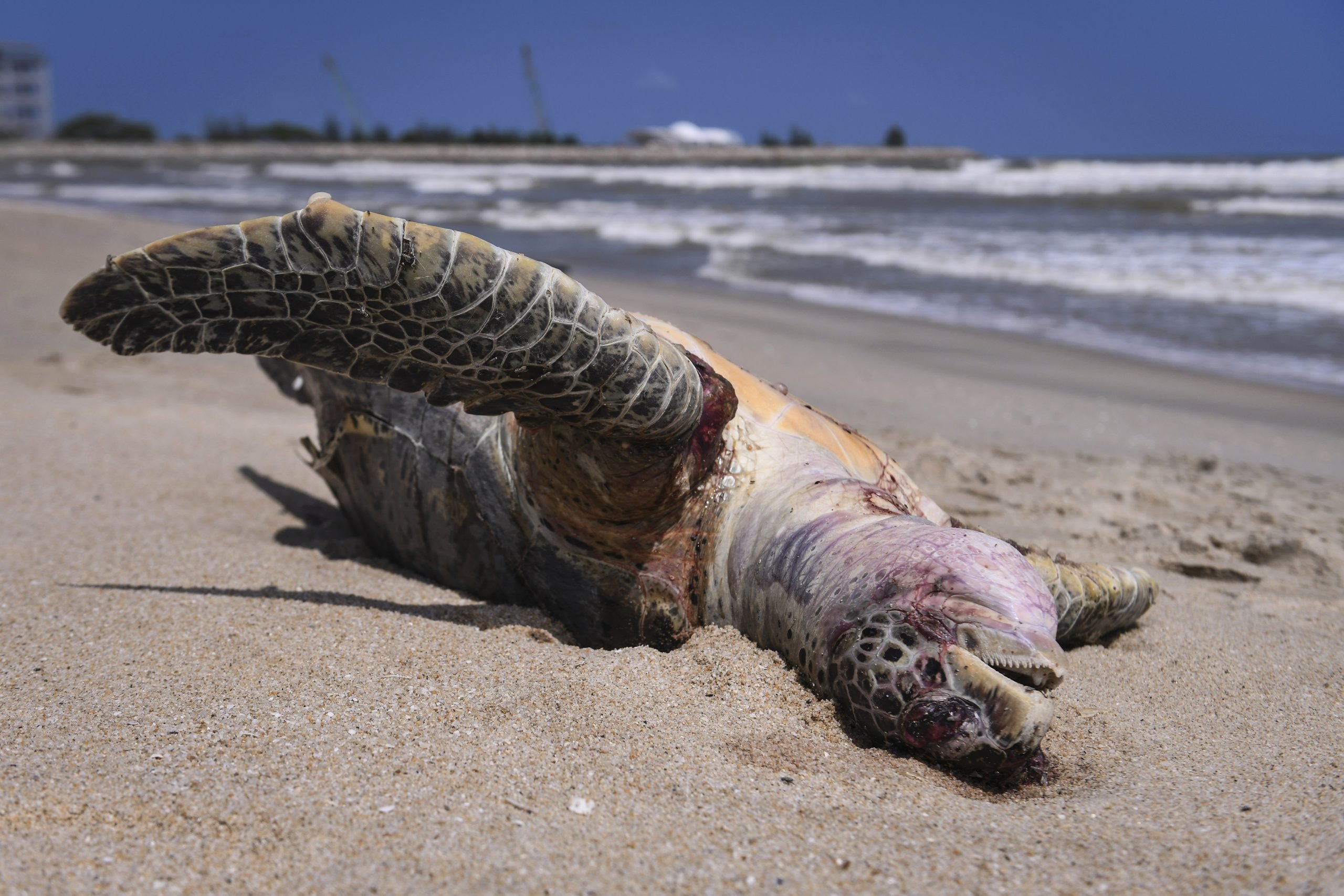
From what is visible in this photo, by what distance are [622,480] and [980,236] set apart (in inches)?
397

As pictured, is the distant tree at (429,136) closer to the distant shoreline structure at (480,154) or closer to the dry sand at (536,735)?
the distant shoreline structure at (480,154)

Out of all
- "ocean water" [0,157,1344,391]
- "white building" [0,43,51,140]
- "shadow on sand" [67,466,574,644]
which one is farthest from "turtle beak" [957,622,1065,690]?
"white building" [0,43,51,140]

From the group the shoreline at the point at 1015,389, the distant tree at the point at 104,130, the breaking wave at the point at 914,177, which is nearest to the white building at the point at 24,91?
the distant tree at the point at 104,130

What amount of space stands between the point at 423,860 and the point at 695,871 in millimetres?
357

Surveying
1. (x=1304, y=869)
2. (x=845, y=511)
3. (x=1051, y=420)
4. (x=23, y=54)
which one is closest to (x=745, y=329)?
(x=1051, y=420)

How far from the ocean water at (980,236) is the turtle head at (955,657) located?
188 inches

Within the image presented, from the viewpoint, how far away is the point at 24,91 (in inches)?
3002

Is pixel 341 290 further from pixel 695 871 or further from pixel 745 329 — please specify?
pixel 745 329

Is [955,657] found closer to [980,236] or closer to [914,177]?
[980,236]

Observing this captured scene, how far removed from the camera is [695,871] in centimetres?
126

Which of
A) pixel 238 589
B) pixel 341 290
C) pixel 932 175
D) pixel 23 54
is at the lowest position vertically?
pixel 238 589

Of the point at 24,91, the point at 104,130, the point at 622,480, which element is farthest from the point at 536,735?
the point at 24,91

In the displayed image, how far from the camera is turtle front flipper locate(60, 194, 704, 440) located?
157cm

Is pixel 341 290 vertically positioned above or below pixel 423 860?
above
